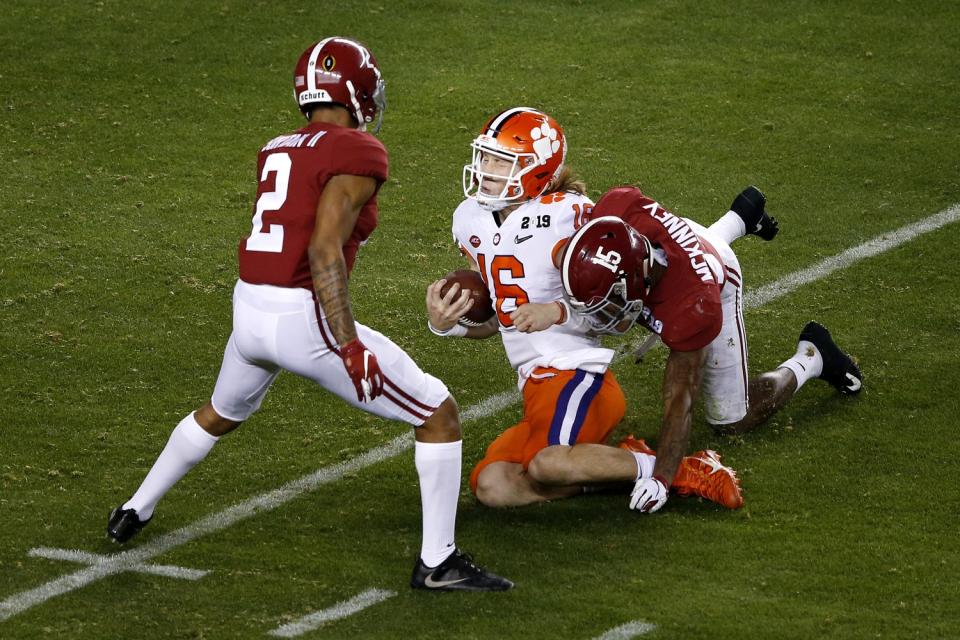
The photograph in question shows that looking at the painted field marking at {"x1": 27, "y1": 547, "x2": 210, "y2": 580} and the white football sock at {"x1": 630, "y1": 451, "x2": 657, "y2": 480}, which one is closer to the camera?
the painted field marking at {"x1": 27, "y1": 547, "x2": 210, "y2": 580}

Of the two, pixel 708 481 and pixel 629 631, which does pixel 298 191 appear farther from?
pixel 708 481

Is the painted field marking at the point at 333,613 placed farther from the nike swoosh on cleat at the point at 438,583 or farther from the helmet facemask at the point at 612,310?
the helmet facemask at the point at 612,310

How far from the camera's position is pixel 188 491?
5.38 m

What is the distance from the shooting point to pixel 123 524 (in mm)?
4895

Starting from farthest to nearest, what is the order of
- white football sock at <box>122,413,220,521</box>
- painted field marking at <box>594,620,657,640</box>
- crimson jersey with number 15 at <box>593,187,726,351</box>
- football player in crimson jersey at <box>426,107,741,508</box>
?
crimson jersey with number 15 at <box>593,187,726,351</box>
football player in crimson jersey at <box>426,107,741,508</box>
white football sock at <box>122,413,220,521</box>
painted field marking at <box>594,620,657,640</box>

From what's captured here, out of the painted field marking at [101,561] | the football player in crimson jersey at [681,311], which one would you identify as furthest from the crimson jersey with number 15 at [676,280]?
the painted field marking at [101,561]

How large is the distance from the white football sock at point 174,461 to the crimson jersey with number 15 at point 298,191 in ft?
1.85

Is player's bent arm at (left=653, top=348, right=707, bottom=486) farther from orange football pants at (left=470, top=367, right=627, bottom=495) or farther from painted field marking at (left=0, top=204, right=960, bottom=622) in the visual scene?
painted field marking at (left=0, top=204, right=960, bottom=622)

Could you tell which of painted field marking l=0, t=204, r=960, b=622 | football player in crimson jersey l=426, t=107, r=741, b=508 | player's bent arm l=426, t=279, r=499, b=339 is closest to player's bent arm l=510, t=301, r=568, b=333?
football player in crimson jersey l=426, t=107, r=741, b=508

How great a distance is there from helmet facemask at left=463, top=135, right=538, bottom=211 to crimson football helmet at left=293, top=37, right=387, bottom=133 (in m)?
0.66

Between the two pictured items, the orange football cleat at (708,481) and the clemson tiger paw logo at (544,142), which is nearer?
the orange football cleat at (708,481)

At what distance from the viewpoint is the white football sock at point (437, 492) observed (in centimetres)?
458

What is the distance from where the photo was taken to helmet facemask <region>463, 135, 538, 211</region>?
17.3ft

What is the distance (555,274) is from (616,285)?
0.32 metres
